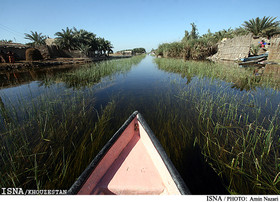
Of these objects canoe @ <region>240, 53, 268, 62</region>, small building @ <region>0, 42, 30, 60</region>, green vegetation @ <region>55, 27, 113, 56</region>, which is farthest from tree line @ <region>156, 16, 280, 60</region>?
small building @ <region>0, 42, 30, 60</region>

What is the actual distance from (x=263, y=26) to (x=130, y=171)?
28.9 m

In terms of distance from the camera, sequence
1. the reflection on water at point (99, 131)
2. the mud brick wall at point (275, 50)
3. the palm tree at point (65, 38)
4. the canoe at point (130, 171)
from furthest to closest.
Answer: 1. the palm tree at point (65, 38)
2. the mud brick wall at point (275, 50)
3. the reflection on water at point (99, 131)
4. the canoe at point (130, 171)

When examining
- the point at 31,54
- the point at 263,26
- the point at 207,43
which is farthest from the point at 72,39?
the point at 263,26

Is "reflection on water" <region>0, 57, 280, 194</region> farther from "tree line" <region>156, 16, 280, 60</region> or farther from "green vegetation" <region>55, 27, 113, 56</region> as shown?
"green vegetation" <region>55, 27, 113, 56</region>

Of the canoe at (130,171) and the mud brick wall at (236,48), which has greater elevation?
the mud brick wall at (236,48)

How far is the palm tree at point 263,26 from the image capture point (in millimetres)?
17000

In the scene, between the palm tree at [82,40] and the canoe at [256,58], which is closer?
the canoe at [256,58]

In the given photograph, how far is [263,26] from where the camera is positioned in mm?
17719

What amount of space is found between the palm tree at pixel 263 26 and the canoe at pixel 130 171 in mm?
27742

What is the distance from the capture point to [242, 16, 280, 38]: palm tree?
669 inches

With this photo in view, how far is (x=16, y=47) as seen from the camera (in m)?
17.0

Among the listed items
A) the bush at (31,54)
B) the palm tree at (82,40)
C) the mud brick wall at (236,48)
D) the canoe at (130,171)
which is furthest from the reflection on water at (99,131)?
the palm tree at (82,40)

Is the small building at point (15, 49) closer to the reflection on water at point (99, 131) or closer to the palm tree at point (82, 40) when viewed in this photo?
the palm tree at point (82, 40)

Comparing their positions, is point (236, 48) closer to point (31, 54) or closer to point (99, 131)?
point (99, 131)
